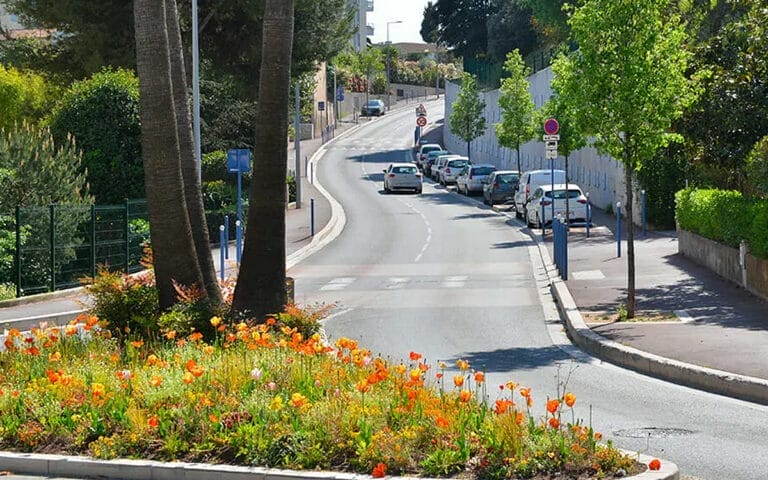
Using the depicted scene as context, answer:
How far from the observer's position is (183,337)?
48.3ft

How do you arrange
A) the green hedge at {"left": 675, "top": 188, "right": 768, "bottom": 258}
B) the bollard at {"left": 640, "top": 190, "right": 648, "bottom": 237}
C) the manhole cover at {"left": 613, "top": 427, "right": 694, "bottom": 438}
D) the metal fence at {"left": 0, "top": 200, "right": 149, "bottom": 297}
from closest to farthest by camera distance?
the manhole cover at {"left": 613, "top": 427, "right": 694, "bottom": 438}
the green hedge at {"left": 675, "top": 188, "right": 768, "bottom": 258}
the metal fence at {"left": 0, "top": 200, "right": 149, "bottom": 297}
the bollard at {"left": 640, "top": 190, "right": 648, "bottom": 237}

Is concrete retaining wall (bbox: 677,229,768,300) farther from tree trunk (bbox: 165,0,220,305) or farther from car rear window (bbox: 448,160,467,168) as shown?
car rear window (bbox: 448,160,467,168)

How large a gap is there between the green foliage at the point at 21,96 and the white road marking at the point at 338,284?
59.1ft

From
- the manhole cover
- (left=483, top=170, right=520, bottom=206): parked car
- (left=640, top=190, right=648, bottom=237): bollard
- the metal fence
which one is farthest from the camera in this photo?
(left=483, top=170, right=520, bottom=206): parked car

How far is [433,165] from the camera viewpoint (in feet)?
267

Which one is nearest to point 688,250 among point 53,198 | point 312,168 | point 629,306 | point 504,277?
point 504,277

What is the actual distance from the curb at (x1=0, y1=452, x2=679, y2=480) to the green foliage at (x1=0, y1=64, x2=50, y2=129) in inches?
1455

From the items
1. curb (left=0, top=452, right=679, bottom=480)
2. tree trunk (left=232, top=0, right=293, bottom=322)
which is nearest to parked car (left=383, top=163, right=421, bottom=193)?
tree trunk (left=232, top=0, right=293, bottom=322)

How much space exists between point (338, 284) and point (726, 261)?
9452mm

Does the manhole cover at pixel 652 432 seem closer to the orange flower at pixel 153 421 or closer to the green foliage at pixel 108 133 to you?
the orange flower at pixel 153 421

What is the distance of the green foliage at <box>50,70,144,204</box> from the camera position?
3819cm

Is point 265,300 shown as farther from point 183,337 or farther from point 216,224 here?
point 216,224

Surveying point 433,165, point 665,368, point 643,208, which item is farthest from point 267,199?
point 433,165

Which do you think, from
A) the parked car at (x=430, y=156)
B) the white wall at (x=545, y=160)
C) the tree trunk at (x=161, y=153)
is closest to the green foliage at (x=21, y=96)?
the white wall at (x=545, y=160)
